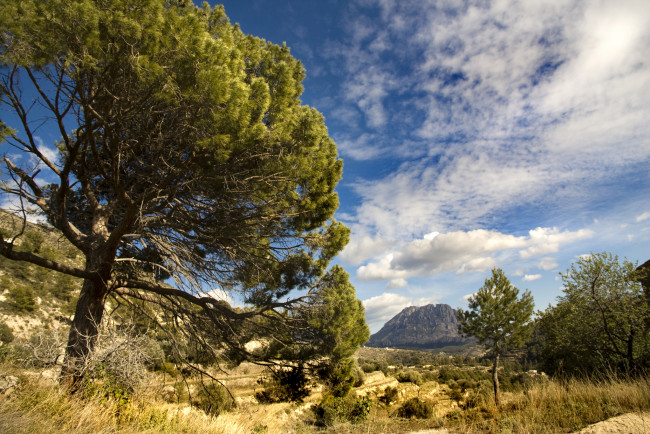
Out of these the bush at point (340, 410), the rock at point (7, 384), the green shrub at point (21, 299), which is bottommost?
the bush at point (340, 410)

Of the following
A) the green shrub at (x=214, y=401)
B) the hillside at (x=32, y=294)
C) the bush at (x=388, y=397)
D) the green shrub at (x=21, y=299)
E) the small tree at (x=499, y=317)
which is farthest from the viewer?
the green shrub at (x=21, y=299)

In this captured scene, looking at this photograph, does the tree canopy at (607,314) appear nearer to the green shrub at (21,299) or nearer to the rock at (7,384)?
the rock at (7,384)

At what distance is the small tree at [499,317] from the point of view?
20.8m

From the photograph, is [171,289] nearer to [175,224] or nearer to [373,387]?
[175,224]

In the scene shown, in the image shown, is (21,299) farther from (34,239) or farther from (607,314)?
(607,314)

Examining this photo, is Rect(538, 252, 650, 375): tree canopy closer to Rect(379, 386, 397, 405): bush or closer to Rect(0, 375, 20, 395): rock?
Rect(379, 386, 397, 405): bush

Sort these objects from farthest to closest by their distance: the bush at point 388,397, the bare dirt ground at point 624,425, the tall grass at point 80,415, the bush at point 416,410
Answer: the bush at point 388,397 → the bush at point 416,410 → the bare dirt ground at point 624,425 → the tall grass at point 80,415

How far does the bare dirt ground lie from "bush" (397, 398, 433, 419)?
8.01 metres

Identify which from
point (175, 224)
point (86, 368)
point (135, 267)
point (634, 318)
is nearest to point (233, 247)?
Result: point (175, 224)

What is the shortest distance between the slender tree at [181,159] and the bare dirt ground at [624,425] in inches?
204

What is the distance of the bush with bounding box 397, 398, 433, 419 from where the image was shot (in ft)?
38.5

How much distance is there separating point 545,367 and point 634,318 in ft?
54.5

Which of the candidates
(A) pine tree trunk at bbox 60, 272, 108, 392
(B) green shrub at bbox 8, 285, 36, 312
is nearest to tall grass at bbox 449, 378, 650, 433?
(A) pine tree trunk at bbox 60, 272, 108, 392

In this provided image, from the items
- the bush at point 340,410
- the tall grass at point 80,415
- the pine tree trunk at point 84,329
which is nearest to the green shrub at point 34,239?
the pine tree trunk at point 84,329
